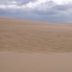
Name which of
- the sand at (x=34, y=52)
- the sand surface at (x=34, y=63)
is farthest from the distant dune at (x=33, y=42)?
the sand surface at (x=34, y=63)

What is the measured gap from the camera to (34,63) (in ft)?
23.7

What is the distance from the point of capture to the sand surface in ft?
21.8

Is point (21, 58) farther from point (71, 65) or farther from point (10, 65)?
point (71, 65)

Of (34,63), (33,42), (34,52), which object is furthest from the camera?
(33,42)

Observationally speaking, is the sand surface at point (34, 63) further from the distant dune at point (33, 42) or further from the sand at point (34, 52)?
the distant dune at point (33, 42)

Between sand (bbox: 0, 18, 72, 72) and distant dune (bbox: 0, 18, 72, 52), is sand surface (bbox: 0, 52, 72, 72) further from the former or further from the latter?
distant dune (bbox: 0, 18, 72, 52)

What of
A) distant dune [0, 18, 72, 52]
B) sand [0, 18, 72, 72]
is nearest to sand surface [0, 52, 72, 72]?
sand [0, 18, 72, 72]

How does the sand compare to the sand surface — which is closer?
the sand surface

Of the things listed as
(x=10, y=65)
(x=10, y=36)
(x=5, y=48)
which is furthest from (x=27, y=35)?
(x=10, y=65)

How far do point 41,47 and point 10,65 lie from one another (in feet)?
12.8

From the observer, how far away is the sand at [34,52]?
6.83 m

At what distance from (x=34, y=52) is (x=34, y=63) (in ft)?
7.79

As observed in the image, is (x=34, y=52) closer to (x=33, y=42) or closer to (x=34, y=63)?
(x=33, y=42)

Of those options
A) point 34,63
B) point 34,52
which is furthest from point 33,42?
point 34,63
